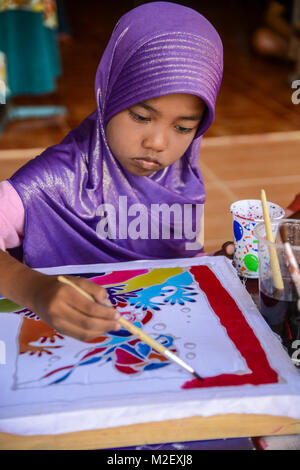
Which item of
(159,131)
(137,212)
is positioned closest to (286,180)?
(137,212)

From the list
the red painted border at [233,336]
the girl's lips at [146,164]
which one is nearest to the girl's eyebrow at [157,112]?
the girl's lips at [146,164]

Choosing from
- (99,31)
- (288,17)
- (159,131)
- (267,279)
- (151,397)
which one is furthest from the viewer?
(99,31)

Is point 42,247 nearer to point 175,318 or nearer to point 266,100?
point 175,318

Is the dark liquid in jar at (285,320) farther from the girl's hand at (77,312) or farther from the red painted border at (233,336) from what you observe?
the girl's hand at (77,312)

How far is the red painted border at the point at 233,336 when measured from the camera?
1.91 ft

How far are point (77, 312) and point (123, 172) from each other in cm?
50

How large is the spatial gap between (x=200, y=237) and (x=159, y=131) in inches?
18.2

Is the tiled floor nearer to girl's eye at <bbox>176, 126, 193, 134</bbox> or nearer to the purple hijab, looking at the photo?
the purple hijab

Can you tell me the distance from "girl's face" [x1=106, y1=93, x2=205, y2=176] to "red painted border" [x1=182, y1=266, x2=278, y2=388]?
0.71ft

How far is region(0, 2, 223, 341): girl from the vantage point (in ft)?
2.79

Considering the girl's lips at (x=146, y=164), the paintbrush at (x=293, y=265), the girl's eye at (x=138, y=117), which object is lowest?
the paintbrush at (x=293, y=265)

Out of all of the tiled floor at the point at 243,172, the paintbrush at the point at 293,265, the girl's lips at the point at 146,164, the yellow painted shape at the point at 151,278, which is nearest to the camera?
the paintbrush at the point at 293,265

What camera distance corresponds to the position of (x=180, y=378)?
0.59 m

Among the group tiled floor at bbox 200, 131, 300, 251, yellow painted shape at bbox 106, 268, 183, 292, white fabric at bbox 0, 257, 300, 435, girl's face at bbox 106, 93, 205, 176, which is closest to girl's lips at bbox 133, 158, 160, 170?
girl's face at bbox 106, 93, 205, 176
